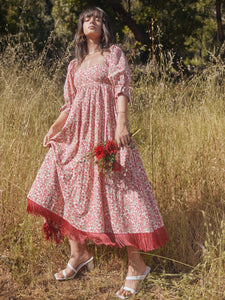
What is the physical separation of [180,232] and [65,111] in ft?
3.52

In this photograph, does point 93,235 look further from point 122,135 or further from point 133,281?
point 122,135

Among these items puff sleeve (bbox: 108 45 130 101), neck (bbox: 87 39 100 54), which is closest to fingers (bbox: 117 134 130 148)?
puff sleeve (bbox: 108 45 130 101)

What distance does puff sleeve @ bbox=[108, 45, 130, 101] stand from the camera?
1827 mm

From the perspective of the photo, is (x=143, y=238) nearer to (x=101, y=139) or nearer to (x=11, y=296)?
(x=101, y=139)

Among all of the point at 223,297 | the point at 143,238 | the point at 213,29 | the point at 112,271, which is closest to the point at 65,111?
the point at 143,238

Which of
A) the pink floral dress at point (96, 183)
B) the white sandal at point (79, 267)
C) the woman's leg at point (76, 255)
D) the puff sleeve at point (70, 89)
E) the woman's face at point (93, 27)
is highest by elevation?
the woman's face at point (93, 27)

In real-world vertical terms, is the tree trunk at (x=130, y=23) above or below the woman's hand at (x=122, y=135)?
above

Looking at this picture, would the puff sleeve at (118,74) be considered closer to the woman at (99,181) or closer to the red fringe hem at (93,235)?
the woman at (99,181)

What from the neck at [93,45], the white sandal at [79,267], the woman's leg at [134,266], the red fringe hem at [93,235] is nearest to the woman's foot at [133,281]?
the woman's leg at [134,266]

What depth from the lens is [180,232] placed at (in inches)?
85.1

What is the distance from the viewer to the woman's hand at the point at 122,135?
174 centimetres

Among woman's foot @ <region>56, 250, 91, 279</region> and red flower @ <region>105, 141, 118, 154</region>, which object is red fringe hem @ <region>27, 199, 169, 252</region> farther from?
red flower @ <region>105, 141, 118, 154</region>

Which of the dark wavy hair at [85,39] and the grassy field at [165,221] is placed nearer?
the grassy field at [165,221]

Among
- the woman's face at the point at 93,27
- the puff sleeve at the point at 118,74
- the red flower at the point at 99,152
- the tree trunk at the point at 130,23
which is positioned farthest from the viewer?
the tree trunk at the point at 130,23
